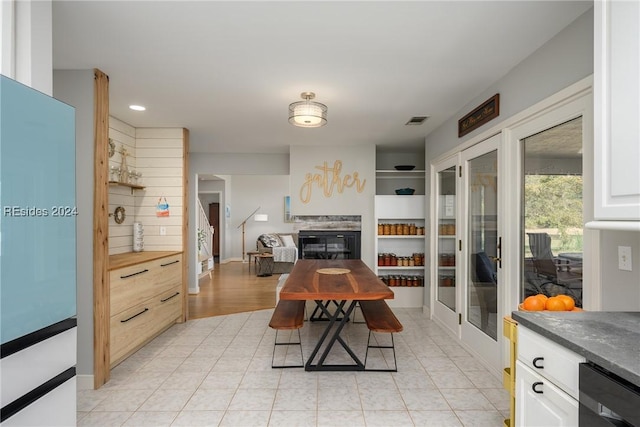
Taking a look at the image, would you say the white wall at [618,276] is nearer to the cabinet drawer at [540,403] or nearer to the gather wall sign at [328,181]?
the cabinet drawer at [540,403]

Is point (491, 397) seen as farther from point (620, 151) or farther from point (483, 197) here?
point (620, 151)

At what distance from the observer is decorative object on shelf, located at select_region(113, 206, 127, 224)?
405cm

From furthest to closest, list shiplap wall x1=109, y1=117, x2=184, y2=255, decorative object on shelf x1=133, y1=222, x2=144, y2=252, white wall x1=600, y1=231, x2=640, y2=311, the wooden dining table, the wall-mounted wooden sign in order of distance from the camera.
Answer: shiplap wall x1=109, y1=117, x2=184, y2=255 → decorative object on shelf x1=133, y1=222, x2=144, y2=252 → the wall-mounted wooden sign → the wooden dining table → white wall x1=600, y1=231, x2=640, y2=311

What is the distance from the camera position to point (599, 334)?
1.30 m

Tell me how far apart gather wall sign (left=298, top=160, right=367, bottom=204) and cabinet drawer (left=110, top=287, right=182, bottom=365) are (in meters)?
2.30

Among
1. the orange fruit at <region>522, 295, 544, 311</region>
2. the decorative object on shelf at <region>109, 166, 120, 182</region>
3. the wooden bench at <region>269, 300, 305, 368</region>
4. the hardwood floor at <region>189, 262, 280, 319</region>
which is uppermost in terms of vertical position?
the decorative object on shelf at <region>109, 166, 120, 182</region>

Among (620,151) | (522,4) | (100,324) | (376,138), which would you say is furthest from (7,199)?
(376,138)

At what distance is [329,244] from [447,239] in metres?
1.87

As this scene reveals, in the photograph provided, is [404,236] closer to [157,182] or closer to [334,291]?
Result: [334,291]

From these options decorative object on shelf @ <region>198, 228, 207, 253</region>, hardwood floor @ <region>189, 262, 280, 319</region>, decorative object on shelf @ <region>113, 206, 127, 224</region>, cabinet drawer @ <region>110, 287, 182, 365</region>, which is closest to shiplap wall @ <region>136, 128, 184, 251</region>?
decorative object on shelf @ <region>113, 206, 127, 224</region>

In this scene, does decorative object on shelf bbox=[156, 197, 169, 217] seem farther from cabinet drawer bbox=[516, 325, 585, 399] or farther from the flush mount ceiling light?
cabinet drawer bbox=[516, 325, 585, 399]

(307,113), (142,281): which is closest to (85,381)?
(142,281)

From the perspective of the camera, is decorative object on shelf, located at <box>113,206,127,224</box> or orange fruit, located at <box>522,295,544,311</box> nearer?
orange fruit, located at <box>522,295,544,311</box>

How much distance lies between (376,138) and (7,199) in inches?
174
